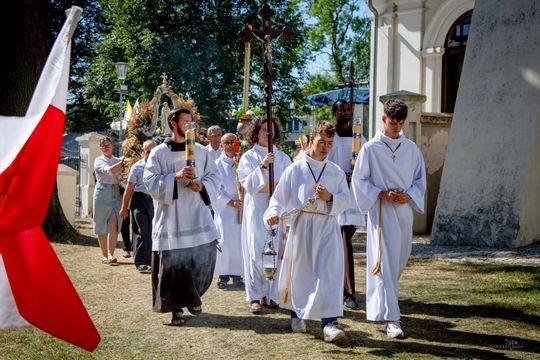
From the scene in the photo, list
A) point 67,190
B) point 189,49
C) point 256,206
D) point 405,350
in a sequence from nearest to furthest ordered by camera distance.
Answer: point 405,350
point 256,206
point 67,190
point 189,49

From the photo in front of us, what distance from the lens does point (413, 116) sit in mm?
14000

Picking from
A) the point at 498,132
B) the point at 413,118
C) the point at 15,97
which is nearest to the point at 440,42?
the point at 413,118

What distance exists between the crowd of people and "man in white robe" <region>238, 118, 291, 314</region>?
11 millimetres

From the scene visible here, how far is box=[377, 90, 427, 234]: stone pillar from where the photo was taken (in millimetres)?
13836

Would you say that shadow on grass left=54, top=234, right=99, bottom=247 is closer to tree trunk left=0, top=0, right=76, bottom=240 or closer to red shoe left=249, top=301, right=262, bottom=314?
tree trunk left=0, top=0, right=76, bottom=240

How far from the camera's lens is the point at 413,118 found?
14000 mm

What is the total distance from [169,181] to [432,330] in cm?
280

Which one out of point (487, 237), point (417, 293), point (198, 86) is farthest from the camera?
point (198, 86)

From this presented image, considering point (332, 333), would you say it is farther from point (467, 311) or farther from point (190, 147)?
point (190, 147)

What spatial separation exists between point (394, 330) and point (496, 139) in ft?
19.9

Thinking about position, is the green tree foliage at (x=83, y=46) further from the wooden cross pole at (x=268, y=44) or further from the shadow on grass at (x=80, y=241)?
the wooden cross pole at (x=268, y=44)

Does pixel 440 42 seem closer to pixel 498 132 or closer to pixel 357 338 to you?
pixel 498 132

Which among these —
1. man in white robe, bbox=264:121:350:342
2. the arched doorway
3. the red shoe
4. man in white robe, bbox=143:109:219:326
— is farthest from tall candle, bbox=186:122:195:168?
the arched doorway

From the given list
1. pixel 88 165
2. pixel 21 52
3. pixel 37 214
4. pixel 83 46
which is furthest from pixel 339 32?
pixel 37 214
